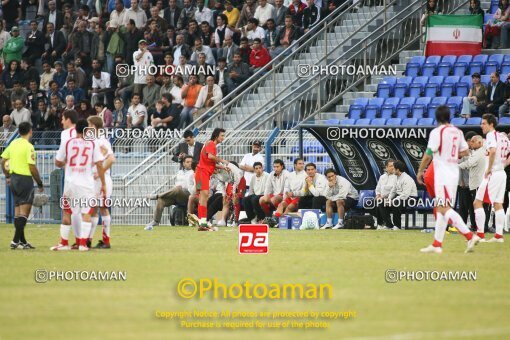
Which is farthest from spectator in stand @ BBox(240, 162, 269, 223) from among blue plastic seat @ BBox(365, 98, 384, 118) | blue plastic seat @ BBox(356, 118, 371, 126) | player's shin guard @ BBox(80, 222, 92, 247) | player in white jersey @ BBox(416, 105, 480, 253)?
player in white jersey @ BBox(416, 105, 480, 253)

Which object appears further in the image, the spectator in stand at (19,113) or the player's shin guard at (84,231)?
the spectator in stand at (19,113)

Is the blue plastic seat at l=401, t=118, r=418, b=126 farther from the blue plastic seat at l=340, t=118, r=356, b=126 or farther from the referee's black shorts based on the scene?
the referee's black shorts

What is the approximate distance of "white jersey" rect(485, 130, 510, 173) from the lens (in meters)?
20.4

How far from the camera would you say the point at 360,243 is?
21.2 m

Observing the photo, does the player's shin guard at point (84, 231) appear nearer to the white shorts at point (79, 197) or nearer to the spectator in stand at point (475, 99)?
the white shorts at point (79, 197)

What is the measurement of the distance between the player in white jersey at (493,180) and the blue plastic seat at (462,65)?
9217 millimetres

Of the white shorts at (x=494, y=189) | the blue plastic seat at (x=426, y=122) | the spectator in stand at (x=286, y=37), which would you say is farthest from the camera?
the spectator in stand at (x=286, y=37)

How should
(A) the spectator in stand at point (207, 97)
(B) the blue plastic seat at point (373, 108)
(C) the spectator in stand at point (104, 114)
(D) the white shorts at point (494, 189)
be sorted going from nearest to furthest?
Result: (D) the white shorts at point (494, 189) → (B) the blue plastic seat at point (373, 108) → (A) the spectator in stand at point (207, 97) → (C) the spectator in stand at point (104, 114)

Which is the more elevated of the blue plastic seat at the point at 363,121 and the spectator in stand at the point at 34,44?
the spectator in stand at the point at 34,44

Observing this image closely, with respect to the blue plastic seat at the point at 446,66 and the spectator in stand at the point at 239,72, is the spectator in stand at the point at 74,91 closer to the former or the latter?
the spectator in stand at the point at 239,72

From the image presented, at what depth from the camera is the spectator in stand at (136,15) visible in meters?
37.1

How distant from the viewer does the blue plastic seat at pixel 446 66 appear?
3144cm

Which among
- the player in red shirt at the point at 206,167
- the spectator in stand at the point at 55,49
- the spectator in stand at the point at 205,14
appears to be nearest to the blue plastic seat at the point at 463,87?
the player in red shirt at the point at 206,167

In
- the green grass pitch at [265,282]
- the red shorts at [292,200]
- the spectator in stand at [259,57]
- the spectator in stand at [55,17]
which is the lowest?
the green grass pitch at [265,282]
